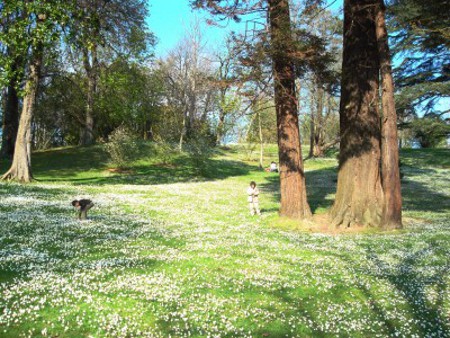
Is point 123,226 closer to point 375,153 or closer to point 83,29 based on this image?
point 375,153

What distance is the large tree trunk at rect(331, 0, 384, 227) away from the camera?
15953 millimetres

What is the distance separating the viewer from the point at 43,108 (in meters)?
50.5

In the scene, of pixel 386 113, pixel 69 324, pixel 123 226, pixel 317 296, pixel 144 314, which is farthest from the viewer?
pixel 386 113

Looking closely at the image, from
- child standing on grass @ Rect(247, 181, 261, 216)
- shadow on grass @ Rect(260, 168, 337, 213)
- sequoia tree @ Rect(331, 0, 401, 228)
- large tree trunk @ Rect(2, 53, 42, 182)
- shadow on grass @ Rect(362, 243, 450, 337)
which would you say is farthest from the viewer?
large tree trunk @ Rect(2, 53, 42, 182)

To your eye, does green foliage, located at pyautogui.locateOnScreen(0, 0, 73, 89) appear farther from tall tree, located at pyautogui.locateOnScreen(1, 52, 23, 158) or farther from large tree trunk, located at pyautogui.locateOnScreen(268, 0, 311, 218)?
tall tree, located at pyautogui.locateOnScreen(1, 52, 23, 158)

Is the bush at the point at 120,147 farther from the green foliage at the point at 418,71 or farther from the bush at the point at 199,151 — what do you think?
the green foliage at the point at 418,71

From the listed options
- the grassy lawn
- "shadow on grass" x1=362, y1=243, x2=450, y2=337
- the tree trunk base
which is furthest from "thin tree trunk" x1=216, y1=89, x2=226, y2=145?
the tree trunk base

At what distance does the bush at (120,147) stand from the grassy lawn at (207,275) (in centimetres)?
1742

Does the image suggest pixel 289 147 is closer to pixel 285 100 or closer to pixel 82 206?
pixel 285 100

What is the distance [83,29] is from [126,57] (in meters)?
5.81

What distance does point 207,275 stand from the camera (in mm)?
8797

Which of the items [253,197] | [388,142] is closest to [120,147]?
[253,197]

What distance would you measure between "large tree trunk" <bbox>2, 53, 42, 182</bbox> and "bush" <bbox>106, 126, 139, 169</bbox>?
1154cm

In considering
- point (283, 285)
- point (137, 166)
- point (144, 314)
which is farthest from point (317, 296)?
point (137, 166)
